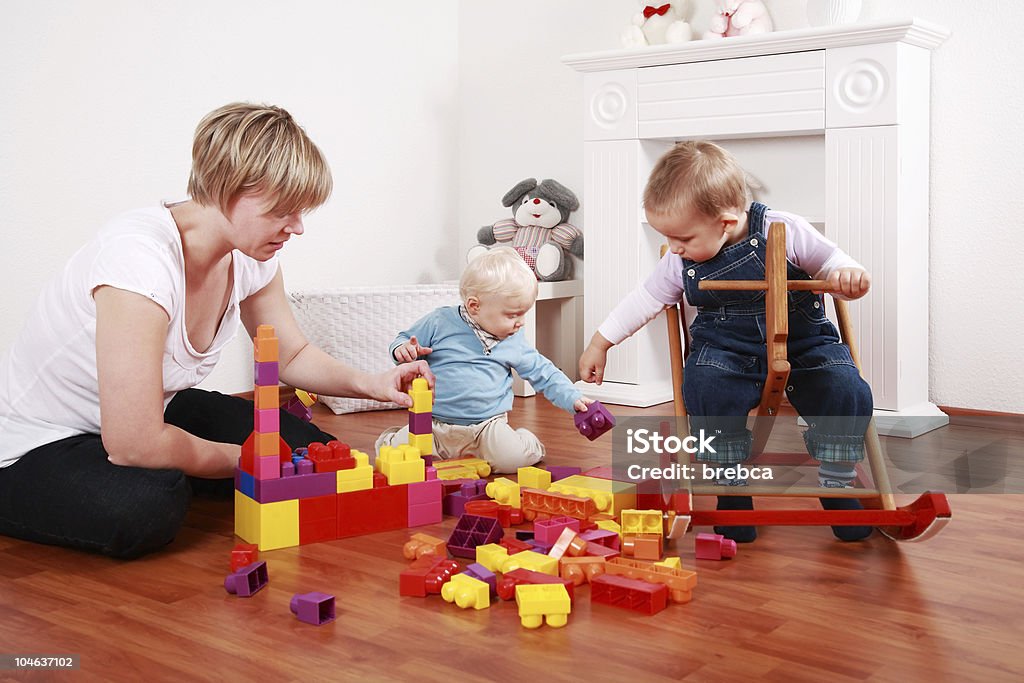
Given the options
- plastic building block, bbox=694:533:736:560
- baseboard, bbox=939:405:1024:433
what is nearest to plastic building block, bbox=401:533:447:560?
plastic building block, bbox=694:533:736:560

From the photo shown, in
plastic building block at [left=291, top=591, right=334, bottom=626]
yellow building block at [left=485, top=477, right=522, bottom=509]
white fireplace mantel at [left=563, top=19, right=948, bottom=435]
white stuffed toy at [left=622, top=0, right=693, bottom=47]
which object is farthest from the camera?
white stuffed toy at [left=622, top=0, right=693, bottom=47]

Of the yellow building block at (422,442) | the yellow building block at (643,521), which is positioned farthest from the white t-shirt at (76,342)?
the yellow building block at (643,521)

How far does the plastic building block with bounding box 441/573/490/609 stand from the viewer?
3.80 ft

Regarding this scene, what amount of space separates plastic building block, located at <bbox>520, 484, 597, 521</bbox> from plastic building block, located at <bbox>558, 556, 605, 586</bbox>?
0.21m

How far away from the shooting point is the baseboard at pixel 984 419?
7.20 ft

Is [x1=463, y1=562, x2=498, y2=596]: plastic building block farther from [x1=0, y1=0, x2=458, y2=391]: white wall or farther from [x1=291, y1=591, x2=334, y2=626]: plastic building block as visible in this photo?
[x1=0, y1=0, x2=458, y2=391]: white wall

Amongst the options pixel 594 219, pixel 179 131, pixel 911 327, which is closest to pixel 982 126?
pixel 911 327

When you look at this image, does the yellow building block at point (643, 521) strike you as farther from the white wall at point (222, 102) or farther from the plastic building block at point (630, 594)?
the white wall at point (222, 102)

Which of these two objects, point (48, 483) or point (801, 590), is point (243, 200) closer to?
point (48, 483)

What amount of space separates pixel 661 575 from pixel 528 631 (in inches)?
7.4

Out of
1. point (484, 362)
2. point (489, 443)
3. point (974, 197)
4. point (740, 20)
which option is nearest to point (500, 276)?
point (484, 362)

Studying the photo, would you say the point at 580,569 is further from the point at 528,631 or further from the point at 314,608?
the point at 314,608

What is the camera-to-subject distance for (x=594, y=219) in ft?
8.59

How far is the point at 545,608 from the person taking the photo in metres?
1.11
